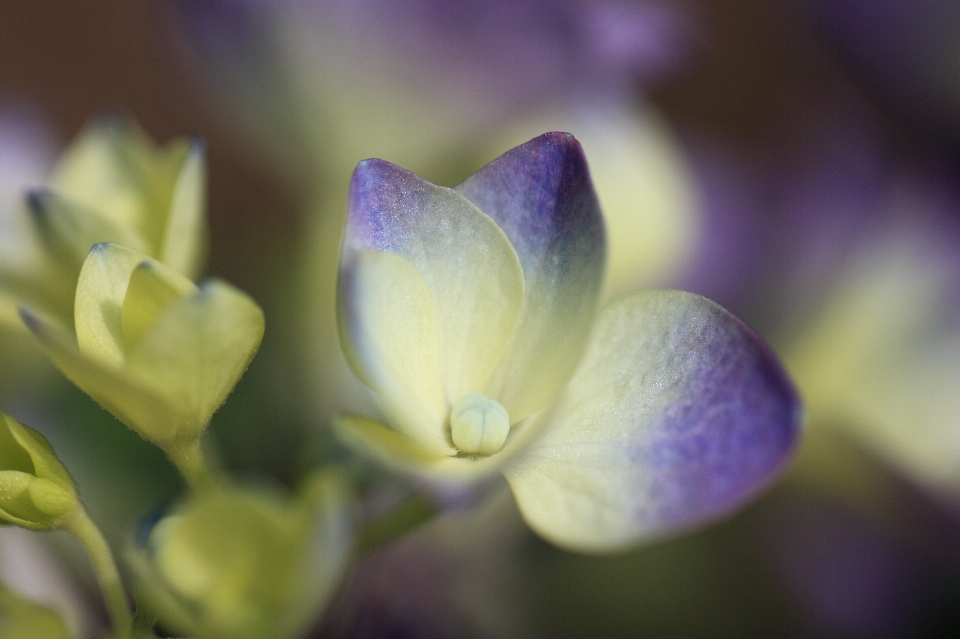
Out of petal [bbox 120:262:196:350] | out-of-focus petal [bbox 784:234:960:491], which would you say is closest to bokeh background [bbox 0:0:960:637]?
out-of-focus petal [bbox 784:234:960:491]

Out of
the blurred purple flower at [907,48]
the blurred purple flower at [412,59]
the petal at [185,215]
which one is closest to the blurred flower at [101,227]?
the petal at [185,215]

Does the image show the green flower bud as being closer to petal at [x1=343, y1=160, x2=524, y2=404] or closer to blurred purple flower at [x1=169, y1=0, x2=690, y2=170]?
petal at [x1=343, y1=160, x2=524, y2=404]

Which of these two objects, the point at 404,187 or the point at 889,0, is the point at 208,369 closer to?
the point at 404,187

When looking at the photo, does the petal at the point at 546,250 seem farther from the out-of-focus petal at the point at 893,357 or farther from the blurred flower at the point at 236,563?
the out-of-focus petal at the point at 893,357

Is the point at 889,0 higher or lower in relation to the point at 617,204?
higher

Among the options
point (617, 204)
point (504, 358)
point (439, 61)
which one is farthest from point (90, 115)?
point (504, 358)

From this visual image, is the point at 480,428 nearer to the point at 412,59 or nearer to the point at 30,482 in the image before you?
the point at 30,482
